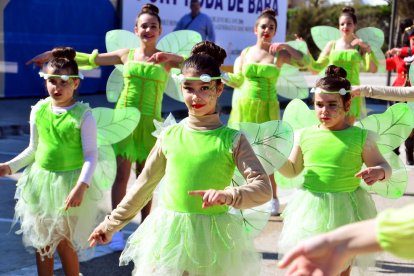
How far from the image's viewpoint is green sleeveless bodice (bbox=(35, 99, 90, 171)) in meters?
4.72

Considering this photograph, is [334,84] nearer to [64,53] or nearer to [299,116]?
[299,116]

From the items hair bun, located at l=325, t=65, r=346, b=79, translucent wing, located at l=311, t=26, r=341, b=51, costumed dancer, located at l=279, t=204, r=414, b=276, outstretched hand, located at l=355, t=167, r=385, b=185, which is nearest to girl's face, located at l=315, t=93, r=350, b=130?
hair bun, located at l=325, t=65, r=346, b=79

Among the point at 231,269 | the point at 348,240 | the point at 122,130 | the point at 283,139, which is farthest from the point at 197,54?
the point at 348,240

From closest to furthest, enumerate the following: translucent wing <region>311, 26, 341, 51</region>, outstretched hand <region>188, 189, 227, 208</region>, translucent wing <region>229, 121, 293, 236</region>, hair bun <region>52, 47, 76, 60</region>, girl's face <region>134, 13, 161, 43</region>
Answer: outstretched hand <region>188, 189, 227, 208</region> → translucent wing <region>229, 121, 293, 236</region> → hair bun <region>52, 47, 76, 60</region> → girl's face <region>134, 13, 161, 43</region> → translucent wing <region>311, 26, 341, 51</region>

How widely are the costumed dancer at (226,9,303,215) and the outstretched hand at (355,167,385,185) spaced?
2.88 m

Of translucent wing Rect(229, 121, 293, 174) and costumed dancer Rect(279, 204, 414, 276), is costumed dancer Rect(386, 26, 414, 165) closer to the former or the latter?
translucent wing Rect(229, 121, 293, 174)

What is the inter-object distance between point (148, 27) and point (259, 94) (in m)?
1.56

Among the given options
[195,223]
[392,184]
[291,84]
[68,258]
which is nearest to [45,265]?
[68,258]

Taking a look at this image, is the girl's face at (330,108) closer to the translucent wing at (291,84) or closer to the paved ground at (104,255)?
the paved ground at (104,255)

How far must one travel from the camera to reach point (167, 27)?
17281 millimetres

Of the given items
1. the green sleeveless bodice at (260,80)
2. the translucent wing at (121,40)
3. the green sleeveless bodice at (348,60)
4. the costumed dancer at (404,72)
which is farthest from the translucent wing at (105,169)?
the green sleeveless bodice at (348,60)

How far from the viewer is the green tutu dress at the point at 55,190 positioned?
466 centimetres

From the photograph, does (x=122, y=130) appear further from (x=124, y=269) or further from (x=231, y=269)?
(x=231, y=269)

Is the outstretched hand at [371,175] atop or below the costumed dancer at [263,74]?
below
